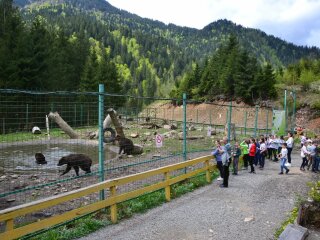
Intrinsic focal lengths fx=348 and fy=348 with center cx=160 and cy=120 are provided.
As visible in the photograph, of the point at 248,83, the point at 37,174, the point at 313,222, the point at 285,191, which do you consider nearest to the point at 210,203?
the point at 313,222

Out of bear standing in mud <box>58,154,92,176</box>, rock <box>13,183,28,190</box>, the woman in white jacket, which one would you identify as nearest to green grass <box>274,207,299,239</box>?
bear standing in mud <box>58,154,92,176</box>

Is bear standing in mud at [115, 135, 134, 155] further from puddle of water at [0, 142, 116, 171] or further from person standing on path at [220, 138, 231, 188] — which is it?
person standing on path at [220, 138, 231, 188]

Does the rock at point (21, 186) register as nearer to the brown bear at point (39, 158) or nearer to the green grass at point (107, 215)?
the brown bear at point (39, 158)

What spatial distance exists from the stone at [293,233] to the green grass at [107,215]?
10.6ft

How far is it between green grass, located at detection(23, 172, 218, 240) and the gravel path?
198mm

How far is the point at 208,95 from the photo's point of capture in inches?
2363

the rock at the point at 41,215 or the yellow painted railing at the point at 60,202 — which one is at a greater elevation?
the yellow painted railing at the point at 60,202

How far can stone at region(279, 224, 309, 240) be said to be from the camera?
20.9 feet

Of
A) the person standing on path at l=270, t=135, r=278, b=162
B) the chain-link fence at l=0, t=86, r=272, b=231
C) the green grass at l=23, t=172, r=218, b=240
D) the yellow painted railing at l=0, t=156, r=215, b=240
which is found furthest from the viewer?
the person standing on path at l=270, t=135, r=278, b=162

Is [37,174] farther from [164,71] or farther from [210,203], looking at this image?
[164,71]

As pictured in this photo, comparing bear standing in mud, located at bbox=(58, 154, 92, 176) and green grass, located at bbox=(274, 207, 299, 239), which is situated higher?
bear standing in mud, located at bbox=(58, 154, 92, 176)

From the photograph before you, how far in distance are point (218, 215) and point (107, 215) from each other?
2.59 meters

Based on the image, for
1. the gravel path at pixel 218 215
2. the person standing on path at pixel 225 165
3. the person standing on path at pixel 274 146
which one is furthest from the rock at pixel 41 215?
the person standing on path at pixel 274 146

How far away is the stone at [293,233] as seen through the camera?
636cm
